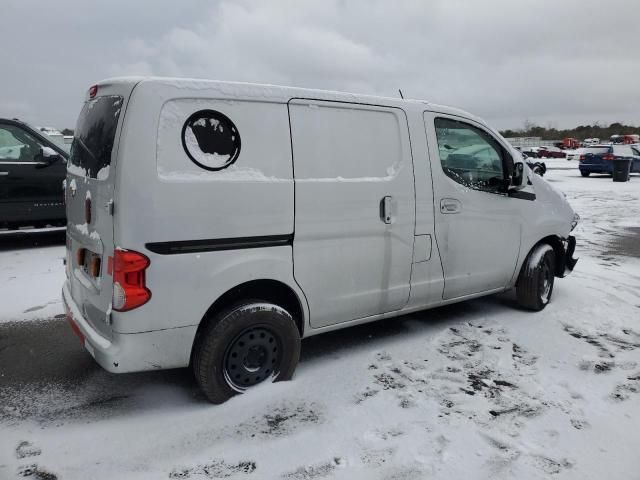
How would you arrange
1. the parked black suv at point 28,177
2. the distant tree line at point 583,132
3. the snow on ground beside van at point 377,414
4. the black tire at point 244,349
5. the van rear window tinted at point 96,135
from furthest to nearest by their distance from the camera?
the distant tree line at point 583,132 → the parked black suv at point 28,177 → the black tire at point 244,349 → the van rear window tinted at point 96,135 → the snow on ground beside van at point 377,414

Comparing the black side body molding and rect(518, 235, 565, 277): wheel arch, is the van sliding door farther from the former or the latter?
rect(518, 235, 565, 277): wheel arch

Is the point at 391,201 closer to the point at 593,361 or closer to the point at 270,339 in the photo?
the point at 270,339

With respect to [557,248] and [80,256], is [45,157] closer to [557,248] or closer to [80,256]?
[80,256]

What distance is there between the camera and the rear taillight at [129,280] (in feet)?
8.66

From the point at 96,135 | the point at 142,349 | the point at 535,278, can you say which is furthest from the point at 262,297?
the point at 535,278

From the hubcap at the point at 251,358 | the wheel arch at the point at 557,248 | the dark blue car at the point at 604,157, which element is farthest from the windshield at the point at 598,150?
the hubcap at the point at 251,358

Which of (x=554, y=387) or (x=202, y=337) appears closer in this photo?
(x=202, y=337)

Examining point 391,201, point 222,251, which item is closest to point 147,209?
point 222,251

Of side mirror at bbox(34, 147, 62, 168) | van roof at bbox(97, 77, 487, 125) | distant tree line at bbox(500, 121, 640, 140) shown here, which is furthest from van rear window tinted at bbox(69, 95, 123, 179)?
distant tree line at bbox(500, 121, 640, 140)

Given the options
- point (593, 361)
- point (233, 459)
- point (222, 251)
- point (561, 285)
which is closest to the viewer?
point (233, 459)

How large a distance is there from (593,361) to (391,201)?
1.95m

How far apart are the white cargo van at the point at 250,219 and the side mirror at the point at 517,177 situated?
14.8 inches

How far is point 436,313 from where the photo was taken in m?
4.85

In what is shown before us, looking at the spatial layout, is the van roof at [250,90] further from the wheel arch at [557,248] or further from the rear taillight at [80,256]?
the wheel arch at [557,248]
